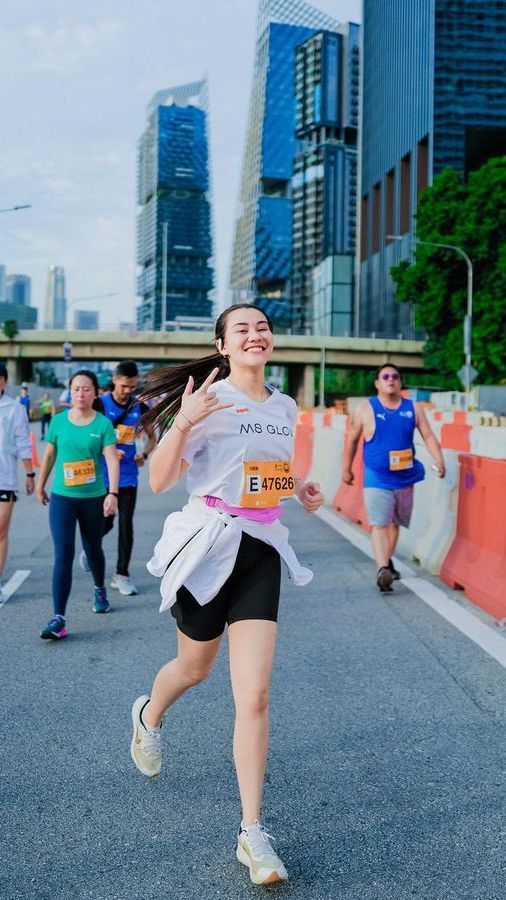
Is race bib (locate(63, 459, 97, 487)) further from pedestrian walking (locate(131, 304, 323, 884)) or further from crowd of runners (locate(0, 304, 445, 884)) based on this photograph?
pedestrian walking (locate(131, 304, 323, 884))

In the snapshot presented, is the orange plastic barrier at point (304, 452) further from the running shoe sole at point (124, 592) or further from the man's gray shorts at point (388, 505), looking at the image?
the running shoe sole at point (124, 592)

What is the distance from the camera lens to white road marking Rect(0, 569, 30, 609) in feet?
23.7

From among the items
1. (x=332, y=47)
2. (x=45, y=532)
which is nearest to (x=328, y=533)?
(x=45, y=532)

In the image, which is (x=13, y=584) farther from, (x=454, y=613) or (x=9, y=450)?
(x=454, y=613)

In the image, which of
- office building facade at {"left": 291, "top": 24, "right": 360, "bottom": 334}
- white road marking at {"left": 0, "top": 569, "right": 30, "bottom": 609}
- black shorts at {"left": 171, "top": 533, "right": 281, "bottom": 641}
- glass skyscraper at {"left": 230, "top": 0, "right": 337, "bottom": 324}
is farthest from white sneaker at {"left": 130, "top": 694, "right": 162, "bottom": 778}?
glass skyscraper at {"left": 230, "top": 0, "right": 337, "bottom": 324}

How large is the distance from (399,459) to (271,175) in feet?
611

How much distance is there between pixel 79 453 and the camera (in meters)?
6.28

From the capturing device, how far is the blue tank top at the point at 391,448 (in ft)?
24.5

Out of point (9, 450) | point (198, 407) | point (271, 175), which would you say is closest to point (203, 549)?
point (198, 407)

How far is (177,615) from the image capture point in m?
3.27

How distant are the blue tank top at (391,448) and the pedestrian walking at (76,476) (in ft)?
7.08

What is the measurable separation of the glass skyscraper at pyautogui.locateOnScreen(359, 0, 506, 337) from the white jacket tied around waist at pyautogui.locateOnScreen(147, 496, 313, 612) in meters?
67.3

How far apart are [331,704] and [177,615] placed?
1612 mm

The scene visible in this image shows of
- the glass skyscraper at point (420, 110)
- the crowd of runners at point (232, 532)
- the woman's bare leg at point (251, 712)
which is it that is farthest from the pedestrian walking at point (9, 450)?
the glass skyscraper at point (420, 110)
